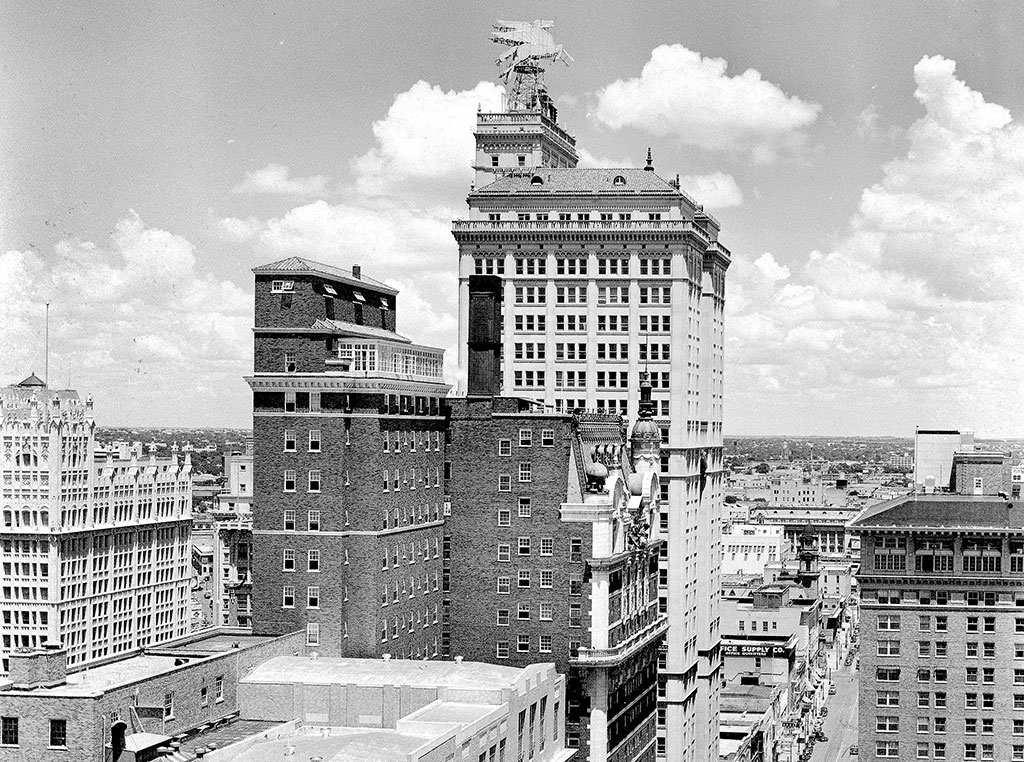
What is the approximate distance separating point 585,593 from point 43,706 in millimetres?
62871

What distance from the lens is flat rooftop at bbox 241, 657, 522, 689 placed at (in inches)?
5103

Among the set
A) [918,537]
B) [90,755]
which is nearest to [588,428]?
[918,537]

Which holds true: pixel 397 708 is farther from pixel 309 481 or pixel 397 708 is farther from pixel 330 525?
pixel 309 481

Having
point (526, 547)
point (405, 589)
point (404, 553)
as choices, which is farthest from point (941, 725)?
point (404, 553)

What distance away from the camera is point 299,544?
146750 mm

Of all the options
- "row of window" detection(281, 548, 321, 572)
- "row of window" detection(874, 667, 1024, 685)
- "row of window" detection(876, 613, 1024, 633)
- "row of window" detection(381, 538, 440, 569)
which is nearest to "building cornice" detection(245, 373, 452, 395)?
"row of window" detection(281, 548, 321, 572)

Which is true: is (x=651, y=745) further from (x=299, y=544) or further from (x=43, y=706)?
(x=43, y=706)

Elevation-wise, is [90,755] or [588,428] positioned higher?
[588,428]

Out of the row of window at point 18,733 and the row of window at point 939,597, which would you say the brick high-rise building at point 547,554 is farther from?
the row of window at point 18,733

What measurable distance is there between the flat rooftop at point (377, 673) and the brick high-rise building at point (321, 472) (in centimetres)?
891

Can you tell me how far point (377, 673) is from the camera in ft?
436

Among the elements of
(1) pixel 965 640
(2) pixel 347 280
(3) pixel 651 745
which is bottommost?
(3) pixel 651 745

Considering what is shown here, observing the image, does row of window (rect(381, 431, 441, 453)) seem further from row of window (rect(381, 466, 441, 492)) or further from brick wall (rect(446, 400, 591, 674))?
brick wall (rect(446, 400, 591, 674))

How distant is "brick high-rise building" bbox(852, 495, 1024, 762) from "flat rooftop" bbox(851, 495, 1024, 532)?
A: 0.27 m
